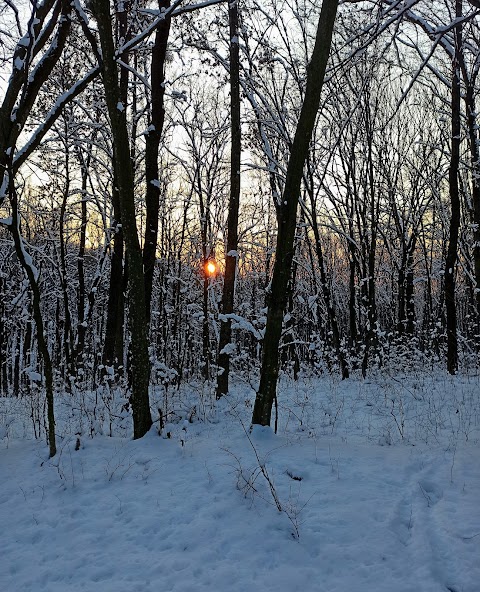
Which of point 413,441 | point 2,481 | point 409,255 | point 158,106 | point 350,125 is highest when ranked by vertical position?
point 350,125

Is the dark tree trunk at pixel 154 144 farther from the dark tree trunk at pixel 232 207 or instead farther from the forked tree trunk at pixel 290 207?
the forked tree trunk at pixel 290 207

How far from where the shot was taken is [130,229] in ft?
16.8

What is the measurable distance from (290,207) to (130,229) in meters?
2.04

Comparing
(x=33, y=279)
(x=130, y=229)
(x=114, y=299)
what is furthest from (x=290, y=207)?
(x=114, y=299)

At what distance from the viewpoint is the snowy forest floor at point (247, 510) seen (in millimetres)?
2627

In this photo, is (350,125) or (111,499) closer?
(111,499)

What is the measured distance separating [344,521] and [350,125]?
11968mm

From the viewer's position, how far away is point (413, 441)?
4.80m

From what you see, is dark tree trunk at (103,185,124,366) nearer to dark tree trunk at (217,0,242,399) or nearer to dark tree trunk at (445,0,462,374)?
dark tree trunk at (217,0,242,399)

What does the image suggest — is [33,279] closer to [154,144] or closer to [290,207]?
[290,207]

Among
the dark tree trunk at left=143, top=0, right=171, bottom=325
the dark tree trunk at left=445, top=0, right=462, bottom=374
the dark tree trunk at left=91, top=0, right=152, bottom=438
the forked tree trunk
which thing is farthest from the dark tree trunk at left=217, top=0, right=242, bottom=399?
the dark tree trunk at left=445, top=0, right=462, bottom=374

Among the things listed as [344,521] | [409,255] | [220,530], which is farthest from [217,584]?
[409,255]

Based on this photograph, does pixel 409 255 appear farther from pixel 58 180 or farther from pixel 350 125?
pixel 58 180

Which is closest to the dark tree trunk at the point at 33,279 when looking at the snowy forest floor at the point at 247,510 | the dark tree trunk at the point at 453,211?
the snowy forest floor at the point at 247,510
